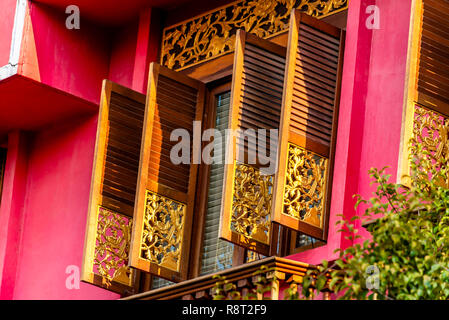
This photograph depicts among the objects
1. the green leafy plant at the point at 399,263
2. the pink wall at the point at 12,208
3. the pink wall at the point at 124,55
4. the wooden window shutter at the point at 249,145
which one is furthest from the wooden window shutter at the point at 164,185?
the green leafy plant at the point at 399,263

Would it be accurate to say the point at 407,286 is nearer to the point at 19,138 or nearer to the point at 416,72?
the point at 416,72

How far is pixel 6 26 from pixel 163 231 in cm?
241

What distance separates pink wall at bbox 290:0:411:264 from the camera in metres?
8.87

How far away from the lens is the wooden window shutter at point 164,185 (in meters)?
9.86

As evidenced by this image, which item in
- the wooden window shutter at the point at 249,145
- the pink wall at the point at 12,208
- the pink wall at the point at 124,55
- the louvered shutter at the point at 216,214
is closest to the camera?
the wooden window shutter at the point at 249,145

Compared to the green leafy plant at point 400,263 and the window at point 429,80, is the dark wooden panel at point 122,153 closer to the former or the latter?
the window at point 429,80

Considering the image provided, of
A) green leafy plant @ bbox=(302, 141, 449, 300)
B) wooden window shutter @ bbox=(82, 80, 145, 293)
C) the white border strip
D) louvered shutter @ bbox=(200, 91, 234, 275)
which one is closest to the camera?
green leafy plant @ bbox=(302, 141, 449, 300)

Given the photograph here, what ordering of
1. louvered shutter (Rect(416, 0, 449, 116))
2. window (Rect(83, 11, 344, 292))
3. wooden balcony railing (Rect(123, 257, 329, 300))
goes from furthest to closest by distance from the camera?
window (Rect(83, 11, 344, 292)), louvered shutter (Rect(416, 0, 449, 116)), wooden balcony railing (Rect(123, 257, 329, 300))

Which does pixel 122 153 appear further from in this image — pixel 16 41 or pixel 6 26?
pixel 6 26

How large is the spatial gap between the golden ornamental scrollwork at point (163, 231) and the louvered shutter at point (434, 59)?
2.34 m

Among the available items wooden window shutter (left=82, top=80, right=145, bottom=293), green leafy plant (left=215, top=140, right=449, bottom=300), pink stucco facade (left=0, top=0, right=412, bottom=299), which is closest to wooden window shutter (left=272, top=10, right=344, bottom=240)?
green leafy plant (left=215, top=140, right=449, bottom=300)

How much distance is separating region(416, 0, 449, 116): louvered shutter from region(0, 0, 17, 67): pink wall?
3.79 metres

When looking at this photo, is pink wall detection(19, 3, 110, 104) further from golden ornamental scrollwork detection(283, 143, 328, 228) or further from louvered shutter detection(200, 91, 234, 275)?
golden ornamental scrollwork detection(283, 143, 328, 228)

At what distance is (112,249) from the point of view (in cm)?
1030
